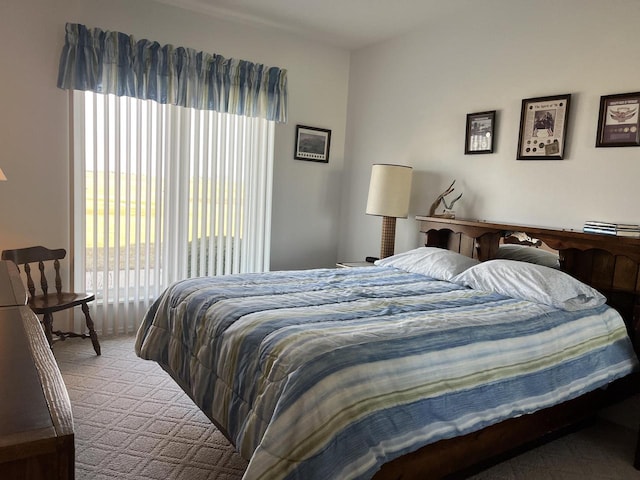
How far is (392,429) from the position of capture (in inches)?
59.6

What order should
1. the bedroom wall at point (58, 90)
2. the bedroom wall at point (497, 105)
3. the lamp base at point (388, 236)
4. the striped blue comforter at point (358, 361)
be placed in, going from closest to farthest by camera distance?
the striped blue comforter at point (358, 361) → the bedroom wall at point (497, 105) → the bedroom wall at point (58, 90) → the lamp base at point (388, 236)

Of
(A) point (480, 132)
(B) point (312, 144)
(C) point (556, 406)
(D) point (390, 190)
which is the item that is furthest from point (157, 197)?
(C) point (556, 406)

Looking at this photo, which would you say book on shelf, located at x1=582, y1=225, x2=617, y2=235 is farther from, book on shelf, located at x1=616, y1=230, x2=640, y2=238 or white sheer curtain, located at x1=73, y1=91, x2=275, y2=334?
white sheer curtain, located at x1=73, y1=91, x2=275, y2=334

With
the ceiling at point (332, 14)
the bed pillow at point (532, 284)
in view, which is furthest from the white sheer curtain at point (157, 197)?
the bed pillow at point (532, 284)

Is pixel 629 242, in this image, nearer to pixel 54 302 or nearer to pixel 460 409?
pixel 460 409

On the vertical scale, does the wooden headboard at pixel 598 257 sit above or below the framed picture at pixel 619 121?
below

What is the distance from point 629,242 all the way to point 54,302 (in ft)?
11.1

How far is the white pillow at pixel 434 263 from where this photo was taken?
2.92 metres

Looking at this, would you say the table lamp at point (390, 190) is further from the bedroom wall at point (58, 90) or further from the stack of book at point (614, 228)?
the stack of book at point (614, 228)

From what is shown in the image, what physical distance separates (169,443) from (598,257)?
250cm

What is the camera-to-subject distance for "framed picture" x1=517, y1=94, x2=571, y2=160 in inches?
113

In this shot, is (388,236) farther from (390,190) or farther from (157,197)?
(157,197)

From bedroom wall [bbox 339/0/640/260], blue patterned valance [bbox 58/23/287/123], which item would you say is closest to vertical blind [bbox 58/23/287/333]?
blue patterned valance [bbox 58/23/287/123]

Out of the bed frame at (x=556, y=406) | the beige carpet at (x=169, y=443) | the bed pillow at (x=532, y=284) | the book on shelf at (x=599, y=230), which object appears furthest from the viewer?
the book on shelf at (x=599, y=230)
